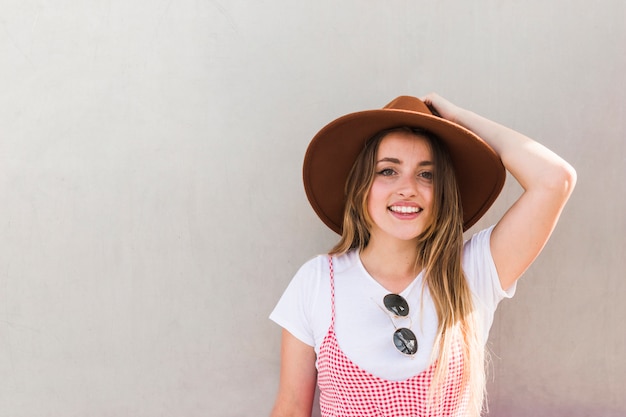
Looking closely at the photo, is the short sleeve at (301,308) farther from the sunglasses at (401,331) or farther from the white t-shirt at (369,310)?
the sunglasses at (401,331)

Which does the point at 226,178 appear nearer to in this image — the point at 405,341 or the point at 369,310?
the point at 369,310

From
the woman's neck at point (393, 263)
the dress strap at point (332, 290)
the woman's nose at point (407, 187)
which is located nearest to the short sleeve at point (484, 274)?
the woman's neck at point (393, 263)

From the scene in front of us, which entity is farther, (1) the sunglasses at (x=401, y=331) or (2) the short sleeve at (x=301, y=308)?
(2) the short sleeve at (x=301, y=308)

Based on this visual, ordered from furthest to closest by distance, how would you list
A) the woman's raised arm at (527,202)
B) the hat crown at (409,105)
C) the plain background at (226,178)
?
the plain background at (226,178)
the hat crown at (409,105)
the woman's raised arm at (527,202)

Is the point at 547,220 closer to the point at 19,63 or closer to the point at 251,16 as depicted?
the point at 251,16

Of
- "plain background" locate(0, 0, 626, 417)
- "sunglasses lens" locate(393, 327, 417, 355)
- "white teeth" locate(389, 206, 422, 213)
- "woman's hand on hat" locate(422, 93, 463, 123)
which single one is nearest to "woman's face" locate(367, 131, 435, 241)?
"white teeth" locate(389, 206, 422, 213)

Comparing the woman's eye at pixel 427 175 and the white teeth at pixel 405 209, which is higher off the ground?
the woman's eye at pixel 427 175

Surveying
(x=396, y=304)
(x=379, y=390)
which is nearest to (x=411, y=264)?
(x=396, y=304)

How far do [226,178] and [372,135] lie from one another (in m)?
0.52

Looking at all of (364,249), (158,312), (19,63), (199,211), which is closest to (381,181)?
(364,249)

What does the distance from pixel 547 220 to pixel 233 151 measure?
988mm

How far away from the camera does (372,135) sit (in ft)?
6.61

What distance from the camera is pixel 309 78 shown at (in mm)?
2262

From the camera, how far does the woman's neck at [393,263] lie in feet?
6.61
